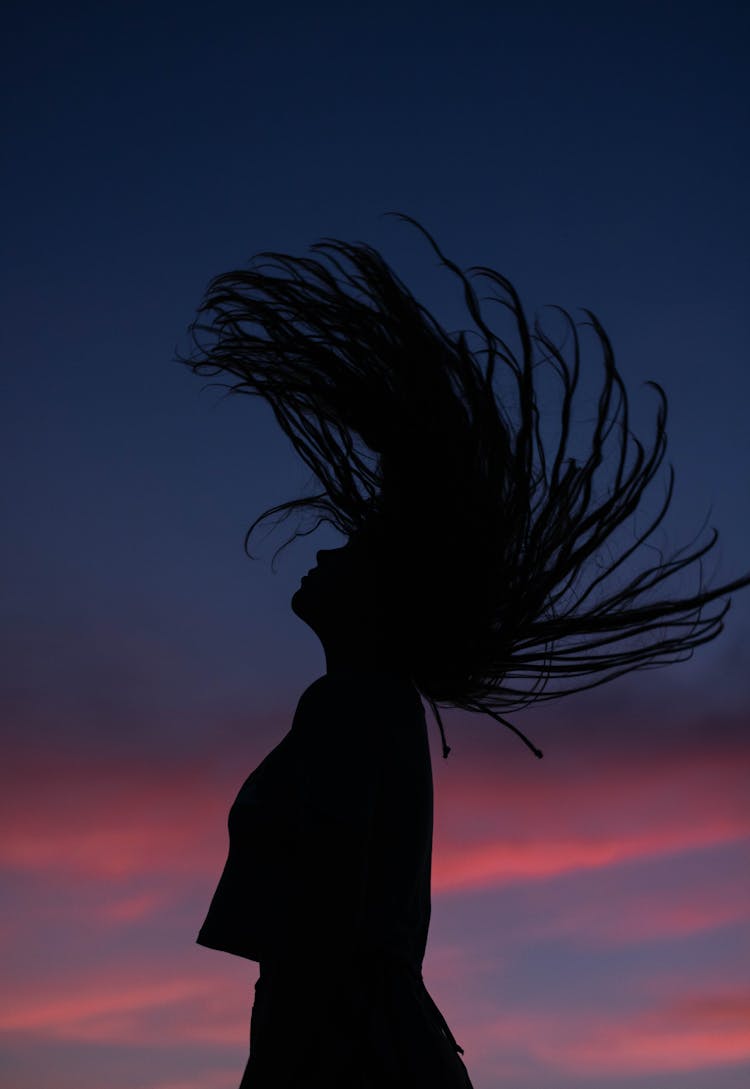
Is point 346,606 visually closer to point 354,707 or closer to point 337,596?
point 337,596

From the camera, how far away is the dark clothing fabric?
3.06 metres

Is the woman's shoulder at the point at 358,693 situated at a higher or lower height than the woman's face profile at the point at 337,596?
lower

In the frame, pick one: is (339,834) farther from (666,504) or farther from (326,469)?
(666,504)

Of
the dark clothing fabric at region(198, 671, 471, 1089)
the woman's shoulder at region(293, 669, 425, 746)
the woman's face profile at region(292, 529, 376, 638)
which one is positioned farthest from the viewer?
the woman's face profile at region(292, 529, 376, 638)

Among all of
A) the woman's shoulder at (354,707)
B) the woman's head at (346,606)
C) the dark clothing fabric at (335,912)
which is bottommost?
the dark clothing fabric at (335,912)

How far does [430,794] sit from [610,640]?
89cm

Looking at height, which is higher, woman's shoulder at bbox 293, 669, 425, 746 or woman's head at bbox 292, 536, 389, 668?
woman's head at bbox 292, 536, 389, 668

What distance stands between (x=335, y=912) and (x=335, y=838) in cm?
19

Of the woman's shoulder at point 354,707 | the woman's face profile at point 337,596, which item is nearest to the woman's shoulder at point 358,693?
the woman's shoulder at point 354,707

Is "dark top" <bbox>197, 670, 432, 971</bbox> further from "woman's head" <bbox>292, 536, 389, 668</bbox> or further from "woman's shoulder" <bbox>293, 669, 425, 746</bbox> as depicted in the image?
"woman's head" <bbox>292, 536, 389, 668</bbox>

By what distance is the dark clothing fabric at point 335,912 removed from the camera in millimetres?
3062

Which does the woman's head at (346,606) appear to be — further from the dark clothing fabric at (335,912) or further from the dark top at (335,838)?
the dark clothing fabric at (335,912)

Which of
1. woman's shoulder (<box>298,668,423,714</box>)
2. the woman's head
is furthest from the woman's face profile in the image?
woman's shoulder (<box>298,668,423,714</box>)

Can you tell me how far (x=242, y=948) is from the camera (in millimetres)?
3121
